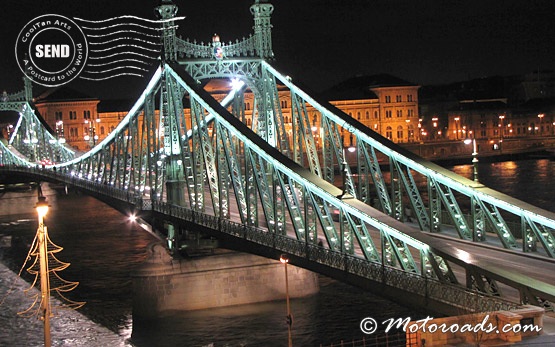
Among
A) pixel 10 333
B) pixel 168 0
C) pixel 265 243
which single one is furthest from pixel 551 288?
pixel 168 0

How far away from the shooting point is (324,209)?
112 ft

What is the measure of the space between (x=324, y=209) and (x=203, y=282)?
435 inches

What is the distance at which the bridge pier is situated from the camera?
42469 millimetres

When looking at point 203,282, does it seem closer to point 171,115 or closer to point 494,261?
point 171,115

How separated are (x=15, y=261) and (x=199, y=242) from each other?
79.5 ft

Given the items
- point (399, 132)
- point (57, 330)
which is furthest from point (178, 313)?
point (399, 132)

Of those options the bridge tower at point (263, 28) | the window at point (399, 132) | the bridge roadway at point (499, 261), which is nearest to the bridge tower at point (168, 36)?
the bridge tower at point (263, 28)

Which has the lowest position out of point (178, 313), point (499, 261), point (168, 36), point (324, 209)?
point (178, 313)

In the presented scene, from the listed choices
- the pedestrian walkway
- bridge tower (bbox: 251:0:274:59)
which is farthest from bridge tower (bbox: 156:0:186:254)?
the pedestrian walkway

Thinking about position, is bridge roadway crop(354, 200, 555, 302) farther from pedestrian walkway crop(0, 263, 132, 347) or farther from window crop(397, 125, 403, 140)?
window crop(397, 125, 403, 140)

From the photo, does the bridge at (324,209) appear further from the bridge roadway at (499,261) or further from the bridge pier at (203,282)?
the bridge pier at (203,282)

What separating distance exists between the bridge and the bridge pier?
1253mm

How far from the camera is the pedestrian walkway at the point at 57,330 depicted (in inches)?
1538

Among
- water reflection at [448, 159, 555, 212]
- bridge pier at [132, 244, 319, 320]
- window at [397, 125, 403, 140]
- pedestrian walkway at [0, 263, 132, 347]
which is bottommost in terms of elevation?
pedestrian walkway at [0, 263, 132, 347]
